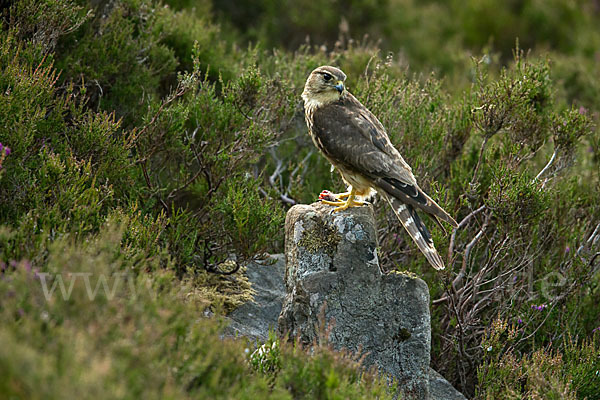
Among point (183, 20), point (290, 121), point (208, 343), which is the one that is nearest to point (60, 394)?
point (208, 343)

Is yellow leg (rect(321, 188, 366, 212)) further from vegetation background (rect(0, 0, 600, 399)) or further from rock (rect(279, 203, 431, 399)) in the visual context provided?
vegetation background (rect(0, 0, 600, 399))

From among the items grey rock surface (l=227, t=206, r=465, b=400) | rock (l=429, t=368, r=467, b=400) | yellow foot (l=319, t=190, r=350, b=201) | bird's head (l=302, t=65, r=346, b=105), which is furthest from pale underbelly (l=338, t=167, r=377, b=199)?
rock (l=429, t=368, r=467, b=400)

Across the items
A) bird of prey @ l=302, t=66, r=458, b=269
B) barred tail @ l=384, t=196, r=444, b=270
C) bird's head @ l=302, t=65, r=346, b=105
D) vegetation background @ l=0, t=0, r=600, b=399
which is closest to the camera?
vegetation background @ l=0, t=0, r=600, b=399

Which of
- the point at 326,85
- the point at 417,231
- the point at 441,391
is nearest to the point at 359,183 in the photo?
the point at 417,231

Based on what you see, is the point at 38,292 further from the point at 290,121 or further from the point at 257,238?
the point at 290,121

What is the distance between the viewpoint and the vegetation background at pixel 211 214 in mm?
3203

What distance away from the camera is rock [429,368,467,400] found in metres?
4.93

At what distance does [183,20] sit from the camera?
27.7 ft

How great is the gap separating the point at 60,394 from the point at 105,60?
4655 millimetres

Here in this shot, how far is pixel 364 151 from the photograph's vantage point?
488cm

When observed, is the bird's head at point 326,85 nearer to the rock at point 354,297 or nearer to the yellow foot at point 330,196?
the yellow foot at point 330,196

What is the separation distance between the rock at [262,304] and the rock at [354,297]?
16.5 inches

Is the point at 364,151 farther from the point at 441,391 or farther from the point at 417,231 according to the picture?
the point at 441,391

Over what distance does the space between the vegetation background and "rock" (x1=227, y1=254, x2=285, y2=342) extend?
142mm
